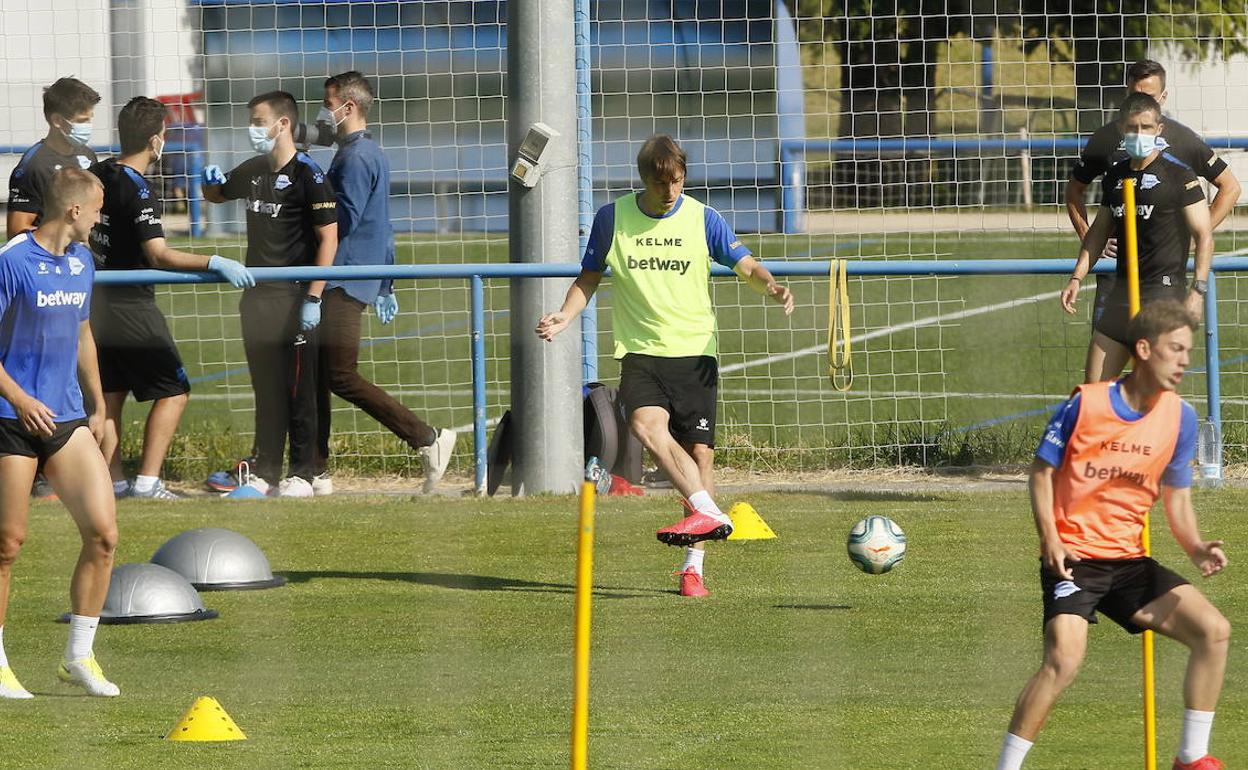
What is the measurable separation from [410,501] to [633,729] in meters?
5.43

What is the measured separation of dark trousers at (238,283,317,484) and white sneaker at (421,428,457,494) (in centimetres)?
67

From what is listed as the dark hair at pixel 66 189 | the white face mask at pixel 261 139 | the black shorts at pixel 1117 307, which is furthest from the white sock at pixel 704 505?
the white face mask at pixel 261 139

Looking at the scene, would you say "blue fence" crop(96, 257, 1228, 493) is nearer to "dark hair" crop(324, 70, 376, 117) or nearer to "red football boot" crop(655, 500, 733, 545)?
"dark hair" crop(324, 70, 376, 117)

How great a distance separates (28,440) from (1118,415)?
3.63 m

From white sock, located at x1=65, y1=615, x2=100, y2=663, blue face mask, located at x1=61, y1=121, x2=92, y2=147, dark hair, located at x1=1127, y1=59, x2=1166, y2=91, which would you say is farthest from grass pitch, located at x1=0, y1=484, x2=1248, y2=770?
dark hair, located at x1=1127, y1=59, x2=1166, y2=91

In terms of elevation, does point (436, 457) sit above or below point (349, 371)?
below

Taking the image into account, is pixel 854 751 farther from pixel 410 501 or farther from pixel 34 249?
pixel 410 501

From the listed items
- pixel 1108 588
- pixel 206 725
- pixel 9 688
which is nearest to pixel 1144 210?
pixel 1108 588

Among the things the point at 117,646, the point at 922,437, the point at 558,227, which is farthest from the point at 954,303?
the point at 117,646

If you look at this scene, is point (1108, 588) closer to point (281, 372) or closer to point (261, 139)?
point (261, 139)

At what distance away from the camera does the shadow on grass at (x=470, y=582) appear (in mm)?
8797

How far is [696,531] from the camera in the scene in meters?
8.40

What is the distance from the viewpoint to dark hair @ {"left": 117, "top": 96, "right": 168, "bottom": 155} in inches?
415

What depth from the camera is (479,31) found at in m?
16.5
